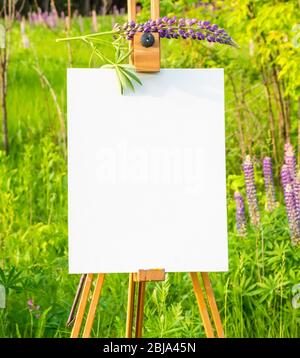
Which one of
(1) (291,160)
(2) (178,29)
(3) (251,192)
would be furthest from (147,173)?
(1) (291,160)

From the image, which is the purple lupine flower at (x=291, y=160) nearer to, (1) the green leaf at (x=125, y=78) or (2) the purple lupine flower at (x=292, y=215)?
(2) the purple lupine flower at (x=292, y=215)

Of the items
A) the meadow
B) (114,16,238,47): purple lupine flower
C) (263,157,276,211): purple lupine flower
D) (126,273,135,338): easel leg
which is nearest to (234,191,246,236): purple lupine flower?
the meadow

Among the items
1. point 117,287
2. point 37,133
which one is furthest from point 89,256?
point 37,133

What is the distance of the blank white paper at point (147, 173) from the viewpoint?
2.20 meters

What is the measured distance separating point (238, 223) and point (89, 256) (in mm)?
1081

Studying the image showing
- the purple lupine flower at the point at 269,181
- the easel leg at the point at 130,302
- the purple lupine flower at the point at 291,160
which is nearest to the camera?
the easel leg at the point at 130,302

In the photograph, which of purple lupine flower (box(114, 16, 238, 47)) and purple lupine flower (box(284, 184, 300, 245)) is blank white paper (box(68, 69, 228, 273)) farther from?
purple lupine flower (box(284, 184, 300, 245))

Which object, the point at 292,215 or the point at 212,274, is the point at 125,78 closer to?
the point at 292,215

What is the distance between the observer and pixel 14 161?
15.3 ft

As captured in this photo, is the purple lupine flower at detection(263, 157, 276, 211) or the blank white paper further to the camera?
the purple lupine flower at detection(263, 157, 276, 211)

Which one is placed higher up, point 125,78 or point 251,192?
point 125,78

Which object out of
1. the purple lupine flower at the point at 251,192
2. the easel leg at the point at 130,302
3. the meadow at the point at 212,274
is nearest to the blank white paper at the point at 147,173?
the easel leg at the point at 130,302

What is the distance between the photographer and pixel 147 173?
2.22 m

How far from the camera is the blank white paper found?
7.20 feet
